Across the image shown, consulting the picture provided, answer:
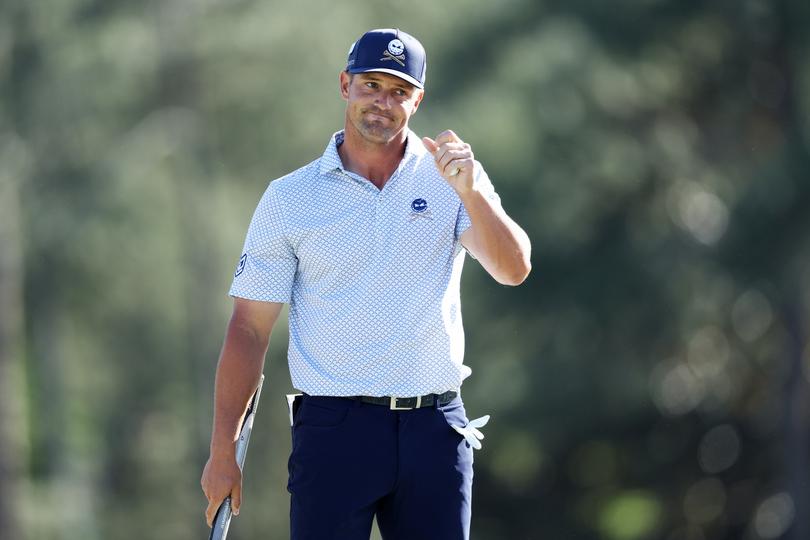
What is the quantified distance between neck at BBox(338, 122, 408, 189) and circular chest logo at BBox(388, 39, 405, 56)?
23 cm

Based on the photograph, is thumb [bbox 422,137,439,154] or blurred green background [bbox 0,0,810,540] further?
blurred green background [bbox 0,0,810,540]

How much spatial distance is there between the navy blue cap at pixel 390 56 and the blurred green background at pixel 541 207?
11779 millimetres

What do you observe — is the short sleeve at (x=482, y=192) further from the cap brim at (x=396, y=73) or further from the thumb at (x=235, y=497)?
the thumb at (x=235, y=497)

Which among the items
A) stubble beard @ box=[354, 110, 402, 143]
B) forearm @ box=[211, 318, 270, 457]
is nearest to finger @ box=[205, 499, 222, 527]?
forearm @ box=[211, 318, 270, 457]

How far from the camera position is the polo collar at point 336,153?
4227mm

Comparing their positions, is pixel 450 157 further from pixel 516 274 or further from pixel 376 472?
pixel 376 472

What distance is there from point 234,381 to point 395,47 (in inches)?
39.9

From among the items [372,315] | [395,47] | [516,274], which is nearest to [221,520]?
[372,315]

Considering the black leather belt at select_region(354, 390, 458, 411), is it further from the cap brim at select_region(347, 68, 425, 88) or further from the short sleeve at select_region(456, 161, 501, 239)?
the cap brim at select_region(347, 68, 425, 88)

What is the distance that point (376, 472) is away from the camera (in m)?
4.07

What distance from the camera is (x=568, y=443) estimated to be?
17.2m

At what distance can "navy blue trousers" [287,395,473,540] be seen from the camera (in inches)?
161

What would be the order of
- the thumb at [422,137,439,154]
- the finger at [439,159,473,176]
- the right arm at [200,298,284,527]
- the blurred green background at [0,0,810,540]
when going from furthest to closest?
the blurred green background at [0,0,810,540] < the right arm at [200,298,284,527] < the thumb at [422,137,439,154] < the finger at [439,159,473,176]

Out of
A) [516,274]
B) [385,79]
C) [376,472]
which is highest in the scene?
[385,79]
